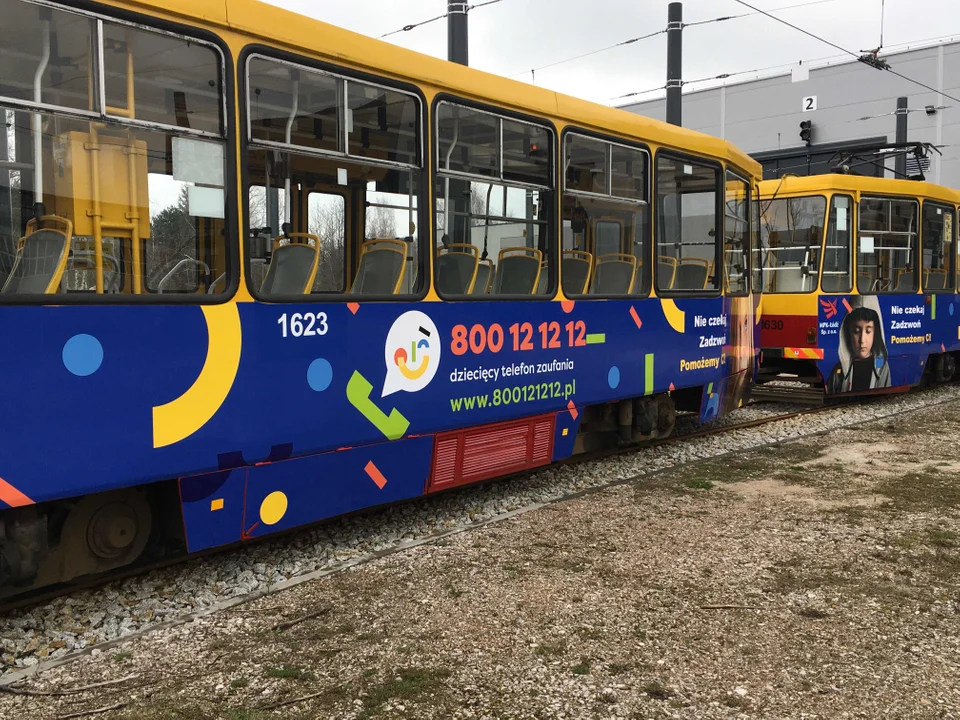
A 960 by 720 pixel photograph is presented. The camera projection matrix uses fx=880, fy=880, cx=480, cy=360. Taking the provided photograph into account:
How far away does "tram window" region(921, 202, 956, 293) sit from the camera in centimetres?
1174

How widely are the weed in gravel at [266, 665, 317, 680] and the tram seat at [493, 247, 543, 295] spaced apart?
2940 millimetres

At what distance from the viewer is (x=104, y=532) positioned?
13.5 feet

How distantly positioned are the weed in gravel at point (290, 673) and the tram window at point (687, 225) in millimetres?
4690

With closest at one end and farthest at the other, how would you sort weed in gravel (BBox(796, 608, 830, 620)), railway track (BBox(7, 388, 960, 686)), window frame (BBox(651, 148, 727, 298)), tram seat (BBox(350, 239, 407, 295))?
railway track (BBox(7, 388, 960, 686)) → weed in gravel (BBox(796, 608, 830, 620)) → tram seat (BBox(350, 239, 407, 295)) → window frame (BBox(651, 148, 727, 298))

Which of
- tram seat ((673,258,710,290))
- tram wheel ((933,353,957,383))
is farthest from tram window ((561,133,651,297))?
tram wheel ((933,353,957,383))

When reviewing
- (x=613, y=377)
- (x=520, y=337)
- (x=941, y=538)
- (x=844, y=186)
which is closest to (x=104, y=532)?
(x=520, y=337)

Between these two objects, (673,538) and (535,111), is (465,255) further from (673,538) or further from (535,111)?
(673,538)

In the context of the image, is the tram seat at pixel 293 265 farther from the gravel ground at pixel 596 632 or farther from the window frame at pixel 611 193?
the window frame at pixel 611 193

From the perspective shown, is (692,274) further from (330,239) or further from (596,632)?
(596,632)

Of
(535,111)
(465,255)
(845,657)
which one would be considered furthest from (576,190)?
(845,657)

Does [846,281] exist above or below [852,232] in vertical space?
below

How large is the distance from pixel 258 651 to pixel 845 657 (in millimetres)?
2464

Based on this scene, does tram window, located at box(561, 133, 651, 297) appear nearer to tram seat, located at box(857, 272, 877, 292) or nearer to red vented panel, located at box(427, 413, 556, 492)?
red vented panel, located at box(427, 413, 556, 492)

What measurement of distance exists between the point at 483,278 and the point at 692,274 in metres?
2.68
